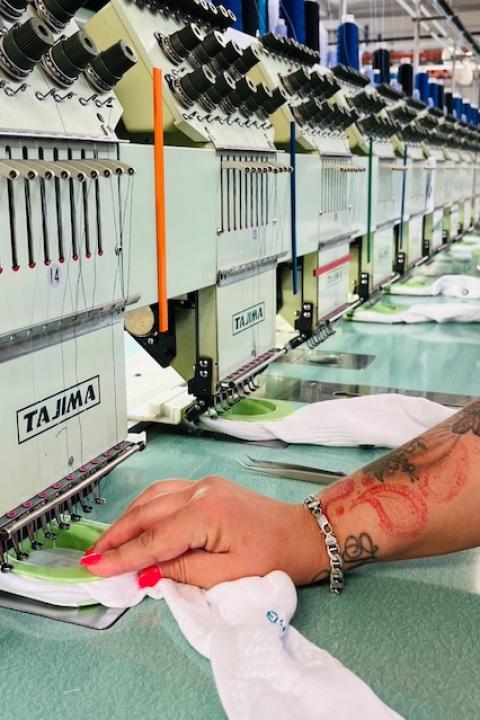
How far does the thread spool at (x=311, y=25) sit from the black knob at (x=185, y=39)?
1.49m

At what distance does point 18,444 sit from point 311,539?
50 centimetres

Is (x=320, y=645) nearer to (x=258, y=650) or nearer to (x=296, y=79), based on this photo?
(x=258, y=650)

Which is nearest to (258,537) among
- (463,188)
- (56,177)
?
(56,177)

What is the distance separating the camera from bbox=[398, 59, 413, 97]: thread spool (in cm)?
597

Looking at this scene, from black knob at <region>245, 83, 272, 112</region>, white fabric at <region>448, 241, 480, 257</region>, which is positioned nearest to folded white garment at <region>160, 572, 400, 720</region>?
black knob at <region>245, 83, 272, 112</region>

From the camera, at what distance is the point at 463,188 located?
7992mm

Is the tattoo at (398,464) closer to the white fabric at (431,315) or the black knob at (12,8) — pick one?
the black knob at (12,8)

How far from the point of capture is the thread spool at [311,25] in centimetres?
319

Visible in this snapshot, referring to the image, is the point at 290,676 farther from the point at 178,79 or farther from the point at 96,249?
the point at 178,79

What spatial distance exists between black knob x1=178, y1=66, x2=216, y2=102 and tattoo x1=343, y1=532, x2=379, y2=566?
45.7 inches

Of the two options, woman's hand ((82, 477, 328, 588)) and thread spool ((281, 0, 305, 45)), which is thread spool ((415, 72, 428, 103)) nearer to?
thread spool ((281, 0, 305, 45))

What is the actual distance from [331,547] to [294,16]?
254 centimetres

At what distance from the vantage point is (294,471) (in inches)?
72.0

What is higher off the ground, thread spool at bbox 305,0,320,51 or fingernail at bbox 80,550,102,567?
thread spool at bbox 305,0,320,51
